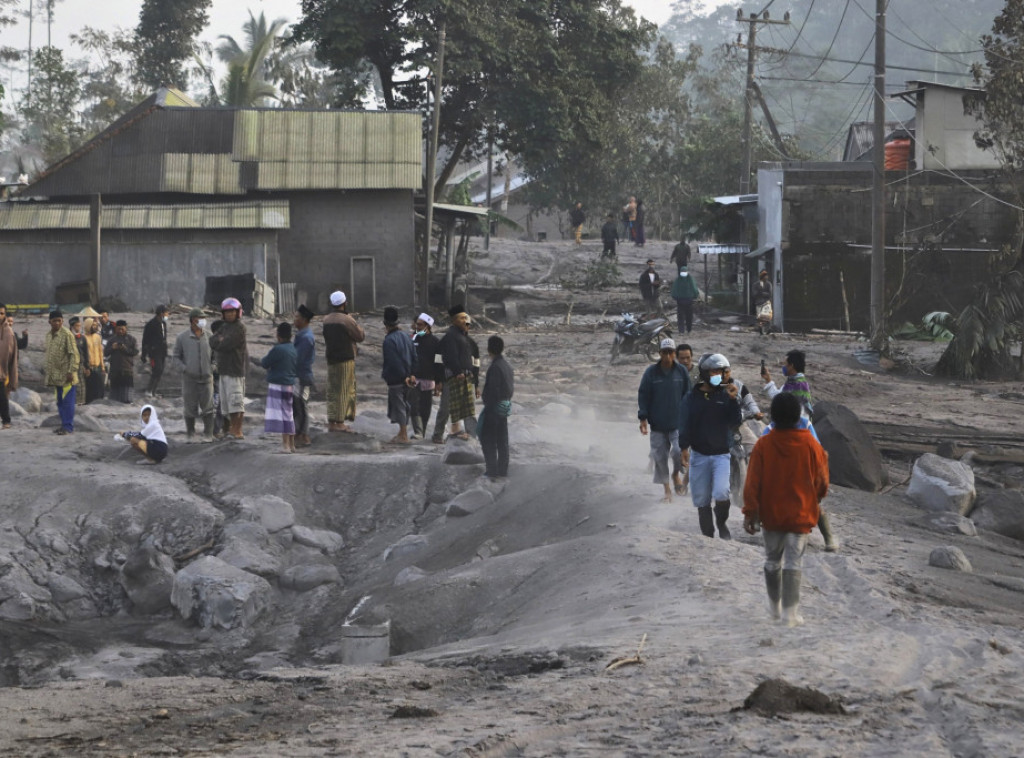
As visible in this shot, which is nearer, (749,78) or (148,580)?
(148,580)

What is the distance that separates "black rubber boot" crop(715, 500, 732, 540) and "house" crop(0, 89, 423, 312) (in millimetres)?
22619

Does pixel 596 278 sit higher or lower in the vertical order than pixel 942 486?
higher

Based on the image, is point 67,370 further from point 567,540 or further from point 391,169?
point 391,169

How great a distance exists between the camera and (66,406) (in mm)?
16375

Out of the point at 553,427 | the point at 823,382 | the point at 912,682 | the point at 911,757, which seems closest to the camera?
the point at 911,757

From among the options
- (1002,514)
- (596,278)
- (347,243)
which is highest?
(347,243)

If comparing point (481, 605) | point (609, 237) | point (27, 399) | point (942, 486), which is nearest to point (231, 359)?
point (481, 605)

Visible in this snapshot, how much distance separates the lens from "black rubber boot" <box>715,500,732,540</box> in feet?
33.1

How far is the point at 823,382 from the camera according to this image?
2200cm

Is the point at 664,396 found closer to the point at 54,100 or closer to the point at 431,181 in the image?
the point at 431,181

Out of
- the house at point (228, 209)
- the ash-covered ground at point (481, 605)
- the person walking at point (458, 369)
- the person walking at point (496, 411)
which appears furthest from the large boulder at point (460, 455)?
the house at point (228, 209)

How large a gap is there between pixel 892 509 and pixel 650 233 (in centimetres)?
4096

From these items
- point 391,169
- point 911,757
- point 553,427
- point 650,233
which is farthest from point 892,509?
point 650,233

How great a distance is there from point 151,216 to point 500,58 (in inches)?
428
